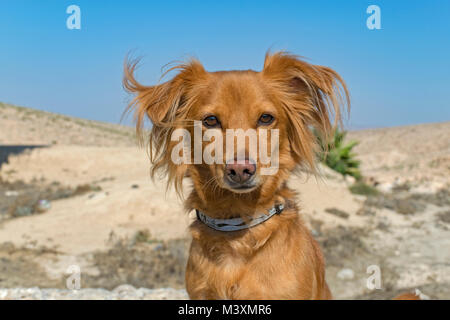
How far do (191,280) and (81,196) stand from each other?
15174mm

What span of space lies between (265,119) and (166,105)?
950 mm

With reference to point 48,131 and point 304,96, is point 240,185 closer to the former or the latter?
point 304,96

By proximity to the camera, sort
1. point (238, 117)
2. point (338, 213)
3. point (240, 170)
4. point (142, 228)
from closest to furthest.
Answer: point (240, 170) < point (238, 117) < point (142, 228) < point (338, 213)

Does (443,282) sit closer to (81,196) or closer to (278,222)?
(278,222)

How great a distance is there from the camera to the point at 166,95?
425 centimetres

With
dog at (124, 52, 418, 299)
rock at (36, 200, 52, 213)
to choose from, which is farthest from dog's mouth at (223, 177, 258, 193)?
rock at (36, 200, 52, 213)

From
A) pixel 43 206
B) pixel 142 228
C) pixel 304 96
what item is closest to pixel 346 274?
pixel 142 228

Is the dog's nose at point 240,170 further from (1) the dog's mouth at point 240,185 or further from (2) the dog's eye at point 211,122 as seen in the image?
(2) the dog's eye at point 211,122

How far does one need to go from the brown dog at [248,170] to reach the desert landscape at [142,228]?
435mm

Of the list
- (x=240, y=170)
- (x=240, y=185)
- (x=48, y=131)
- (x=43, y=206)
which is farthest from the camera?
(x=48, y=131)

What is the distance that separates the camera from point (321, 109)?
4.23 m

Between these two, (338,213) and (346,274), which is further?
(338,213)

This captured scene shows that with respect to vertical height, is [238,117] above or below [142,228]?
above

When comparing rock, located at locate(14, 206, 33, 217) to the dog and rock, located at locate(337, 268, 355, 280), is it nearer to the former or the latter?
rock, located at locate(337, 268, 355, 280)
